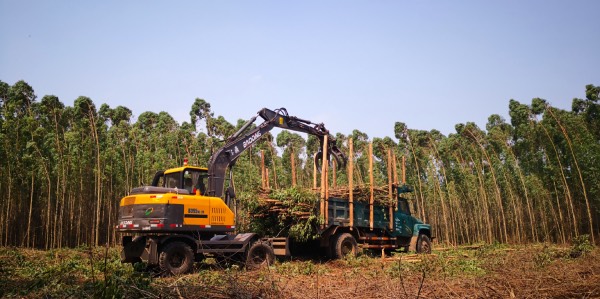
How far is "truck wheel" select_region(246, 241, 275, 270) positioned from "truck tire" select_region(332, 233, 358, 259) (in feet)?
6.69

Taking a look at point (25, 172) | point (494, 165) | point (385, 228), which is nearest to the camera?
point (385, 228)

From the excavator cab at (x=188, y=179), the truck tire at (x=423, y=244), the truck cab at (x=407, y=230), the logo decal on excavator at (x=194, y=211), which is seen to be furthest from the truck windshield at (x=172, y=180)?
the truck tire at (x=423, y=244)

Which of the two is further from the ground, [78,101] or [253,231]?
[78,101]

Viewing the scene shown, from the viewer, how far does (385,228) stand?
583 inches

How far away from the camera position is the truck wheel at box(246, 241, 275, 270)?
38.9ft

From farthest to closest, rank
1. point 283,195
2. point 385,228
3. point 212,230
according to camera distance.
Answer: point 385,228, point 283,195, point 212,230

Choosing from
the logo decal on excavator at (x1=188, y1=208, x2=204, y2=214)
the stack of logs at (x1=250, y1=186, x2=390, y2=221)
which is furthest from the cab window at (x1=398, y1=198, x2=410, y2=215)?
the logo decal on excavator at (x1=188, y1=208, x2=204, y2=214)

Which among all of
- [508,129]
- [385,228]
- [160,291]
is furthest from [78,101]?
[508,129]

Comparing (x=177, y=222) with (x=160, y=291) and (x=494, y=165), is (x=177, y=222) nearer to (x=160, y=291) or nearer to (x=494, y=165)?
(x=160, y=291)

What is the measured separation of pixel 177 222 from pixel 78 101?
29526 millimetres

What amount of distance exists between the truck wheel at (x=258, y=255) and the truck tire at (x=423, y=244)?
6.24 meters

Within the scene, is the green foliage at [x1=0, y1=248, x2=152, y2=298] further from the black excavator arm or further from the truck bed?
the truck bed

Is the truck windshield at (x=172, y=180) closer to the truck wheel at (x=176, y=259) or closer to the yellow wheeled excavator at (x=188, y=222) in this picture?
the yellow wheeled excavator at (x=188, y=222)

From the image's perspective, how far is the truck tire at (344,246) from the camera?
518 inches
